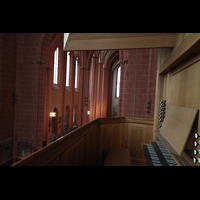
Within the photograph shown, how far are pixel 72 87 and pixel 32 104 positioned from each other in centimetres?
669

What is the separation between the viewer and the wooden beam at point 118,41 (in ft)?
7.13

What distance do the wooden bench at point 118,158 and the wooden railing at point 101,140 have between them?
1.06ft

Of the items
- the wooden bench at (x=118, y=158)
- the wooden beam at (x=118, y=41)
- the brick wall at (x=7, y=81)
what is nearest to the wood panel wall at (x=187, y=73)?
the wooden beam at (x=118, y=41)

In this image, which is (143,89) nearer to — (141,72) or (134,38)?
(141,72)

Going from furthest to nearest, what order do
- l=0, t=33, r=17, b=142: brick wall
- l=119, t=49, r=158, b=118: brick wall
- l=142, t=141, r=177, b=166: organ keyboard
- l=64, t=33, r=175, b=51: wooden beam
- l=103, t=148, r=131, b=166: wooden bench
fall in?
l=0, t=33, r=17, b=142: brick wall
l=119, t=49, r=158, b=118: brick wall
l=103, t=148, r=131, b=166: wooden bench
l=64, t=33, r=175, b=51: wooden beam
l=142, t=141, r=177, b=166: organ keyboard

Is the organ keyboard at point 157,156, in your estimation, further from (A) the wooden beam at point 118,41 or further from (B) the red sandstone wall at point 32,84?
(B) the red sandstone wall at point 32,84

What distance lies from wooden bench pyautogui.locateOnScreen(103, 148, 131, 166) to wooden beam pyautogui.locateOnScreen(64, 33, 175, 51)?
2.24 m

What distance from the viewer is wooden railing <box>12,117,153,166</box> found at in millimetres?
2016

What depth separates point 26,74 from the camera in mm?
7285

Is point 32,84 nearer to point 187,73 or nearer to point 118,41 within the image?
point 118,41

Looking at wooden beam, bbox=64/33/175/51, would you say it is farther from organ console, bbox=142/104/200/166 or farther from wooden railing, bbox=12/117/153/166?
wooden railing, bbox=12/117/153/166

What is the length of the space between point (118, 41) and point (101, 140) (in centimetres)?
246

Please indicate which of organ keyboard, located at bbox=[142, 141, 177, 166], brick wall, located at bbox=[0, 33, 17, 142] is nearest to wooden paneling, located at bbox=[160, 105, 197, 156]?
organ keyboard, located at bbox=[142, 141, 177, 166]
